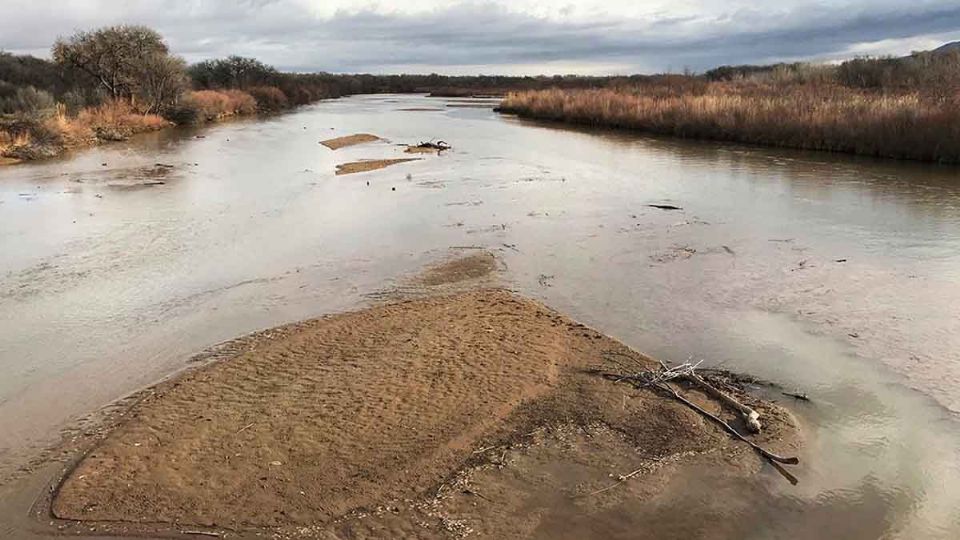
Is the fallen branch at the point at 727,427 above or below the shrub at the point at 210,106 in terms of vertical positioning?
below

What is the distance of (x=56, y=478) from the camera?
16.1ft

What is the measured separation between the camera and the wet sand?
4.46 meters

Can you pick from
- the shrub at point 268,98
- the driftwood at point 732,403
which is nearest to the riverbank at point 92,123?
the shrub at point 268,98

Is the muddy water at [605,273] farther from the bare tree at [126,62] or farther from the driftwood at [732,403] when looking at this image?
the bare tree at [126,62]

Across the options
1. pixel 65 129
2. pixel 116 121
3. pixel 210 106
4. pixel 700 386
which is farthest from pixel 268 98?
pixel 700 386

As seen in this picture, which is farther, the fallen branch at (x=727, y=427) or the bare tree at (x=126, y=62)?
the bare tree at (x=126, y=62)

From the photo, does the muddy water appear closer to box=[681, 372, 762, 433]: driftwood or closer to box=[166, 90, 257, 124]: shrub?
box=[681, 372, 762, 433]: driftwood

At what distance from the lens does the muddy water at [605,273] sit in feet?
18.4

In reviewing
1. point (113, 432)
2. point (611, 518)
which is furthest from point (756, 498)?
point (113, 432)

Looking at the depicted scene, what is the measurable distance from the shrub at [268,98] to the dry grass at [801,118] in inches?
1067

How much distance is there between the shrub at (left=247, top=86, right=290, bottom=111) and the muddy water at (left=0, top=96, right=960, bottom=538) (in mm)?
34997

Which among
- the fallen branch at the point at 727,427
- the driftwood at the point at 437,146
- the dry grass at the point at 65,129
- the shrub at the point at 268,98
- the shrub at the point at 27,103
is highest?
the shrub at the point at 268,98

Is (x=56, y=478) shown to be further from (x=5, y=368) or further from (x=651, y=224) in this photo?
(x=651, y=224)

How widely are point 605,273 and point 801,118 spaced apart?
16.9 m
